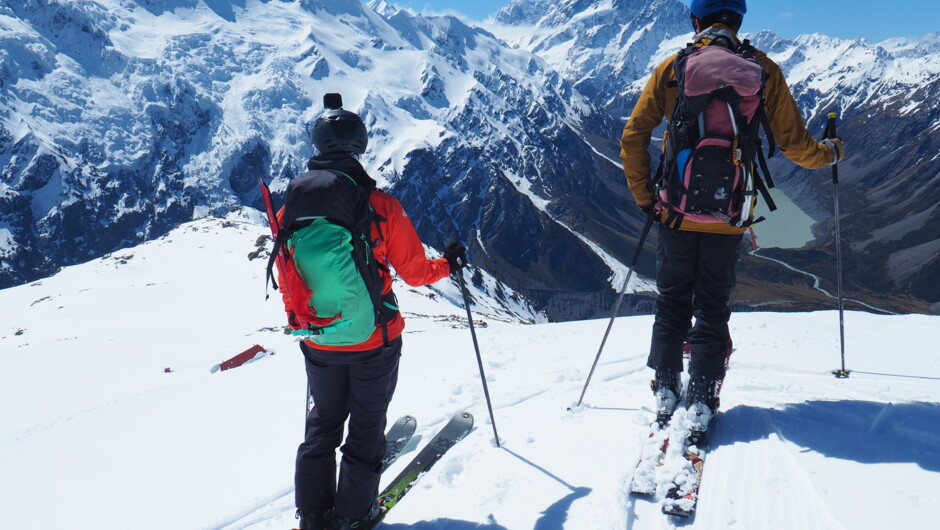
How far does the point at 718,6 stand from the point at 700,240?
6.57 ft

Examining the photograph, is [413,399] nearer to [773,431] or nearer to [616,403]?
[616,403]

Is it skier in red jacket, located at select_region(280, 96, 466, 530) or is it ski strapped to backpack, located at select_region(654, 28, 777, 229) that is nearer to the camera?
skier in red jacket, located at select_region(280, 96, 466, 530)

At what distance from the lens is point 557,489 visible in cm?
451

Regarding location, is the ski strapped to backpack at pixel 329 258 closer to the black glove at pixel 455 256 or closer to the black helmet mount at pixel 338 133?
the black helmet mount at pixel 338 133

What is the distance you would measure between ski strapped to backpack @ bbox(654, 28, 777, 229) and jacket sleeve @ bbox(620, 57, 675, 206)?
169 millimetres

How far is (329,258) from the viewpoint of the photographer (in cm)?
378

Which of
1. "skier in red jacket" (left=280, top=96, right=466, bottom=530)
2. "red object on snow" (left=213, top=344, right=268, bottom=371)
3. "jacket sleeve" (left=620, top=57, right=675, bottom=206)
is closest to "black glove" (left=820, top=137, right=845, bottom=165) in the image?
"jacket sleeve" (left=620, top=57, right=675, bottom=206)

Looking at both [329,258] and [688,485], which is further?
[688,485]

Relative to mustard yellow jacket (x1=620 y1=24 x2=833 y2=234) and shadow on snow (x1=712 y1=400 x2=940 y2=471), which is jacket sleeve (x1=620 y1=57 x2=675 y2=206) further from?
shadow on snow (x1=712 y1=400 x2=940 y2=471)

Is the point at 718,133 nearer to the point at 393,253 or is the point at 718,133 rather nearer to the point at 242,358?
the point at 393,253

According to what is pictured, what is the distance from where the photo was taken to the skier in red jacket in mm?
4102

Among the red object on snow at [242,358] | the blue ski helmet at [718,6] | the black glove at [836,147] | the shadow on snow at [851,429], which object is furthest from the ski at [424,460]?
the red object on snow at [242,358]

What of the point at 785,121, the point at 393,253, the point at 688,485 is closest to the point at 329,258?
the point at 393,253

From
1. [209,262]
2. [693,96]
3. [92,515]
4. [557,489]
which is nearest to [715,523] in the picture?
[557,489]
